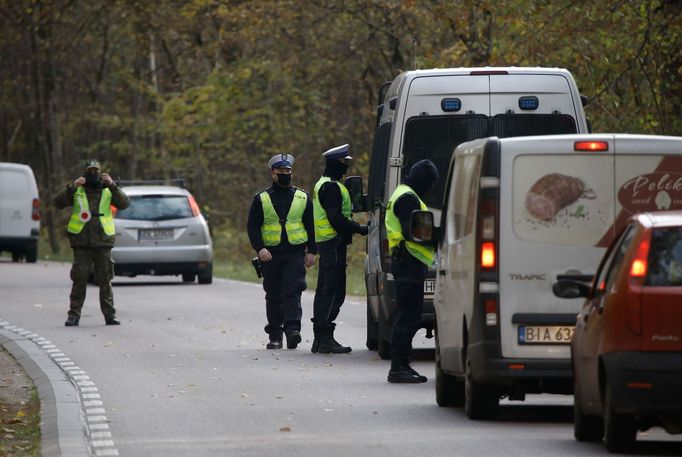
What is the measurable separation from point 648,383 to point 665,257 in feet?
2.20

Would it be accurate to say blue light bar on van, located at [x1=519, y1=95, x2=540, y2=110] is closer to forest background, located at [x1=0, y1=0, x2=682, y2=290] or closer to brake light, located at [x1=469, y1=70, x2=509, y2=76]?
brake light, located at [x1=469, y1=70, x2=509, y2=76]

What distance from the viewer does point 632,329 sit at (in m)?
9.48

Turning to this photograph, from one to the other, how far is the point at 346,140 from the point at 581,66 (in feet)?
69.1

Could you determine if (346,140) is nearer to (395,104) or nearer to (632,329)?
(395,104)

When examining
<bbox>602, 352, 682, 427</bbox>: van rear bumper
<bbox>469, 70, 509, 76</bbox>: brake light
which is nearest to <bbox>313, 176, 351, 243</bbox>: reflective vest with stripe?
<bbox>469, 70, 509, 76</bbox>: brake light

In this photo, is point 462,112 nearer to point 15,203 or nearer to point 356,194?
point 356,194

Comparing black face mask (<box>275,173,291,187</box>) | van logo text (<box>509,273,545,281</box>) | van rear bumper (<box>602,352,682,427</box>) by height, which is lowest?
van rear bumper (<box>602,352,682,427</box>)

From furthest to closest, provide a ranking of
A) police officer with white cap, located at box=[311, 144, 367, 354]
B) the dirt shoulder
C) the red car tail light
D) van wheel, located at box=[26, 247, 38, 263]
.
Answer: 1. van wheel, located at box=[26, 247, 38, 263]
2. police officer with white cap, located at box=[311, 144, 367, 354]
3. the dirt shoulder
4. the red car tail light

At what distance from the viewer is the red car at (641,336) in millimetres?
9367

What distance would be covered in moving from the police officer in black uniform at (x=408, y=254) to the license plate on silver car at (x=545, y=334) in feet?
9.10

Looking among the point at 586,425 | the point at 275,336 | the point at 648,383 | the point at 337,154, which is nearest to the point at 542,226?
the point at 586,425

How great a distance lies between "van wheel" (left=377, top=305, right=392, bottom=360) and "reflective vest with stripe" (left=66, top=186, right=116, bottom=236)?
553 cm

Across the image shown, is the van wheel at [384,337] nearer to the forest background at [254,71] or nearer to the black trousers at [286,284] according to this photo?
the black trousers at [286,284]

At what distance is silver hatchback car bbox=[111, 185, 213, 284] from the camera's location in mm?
Answer: 29516
